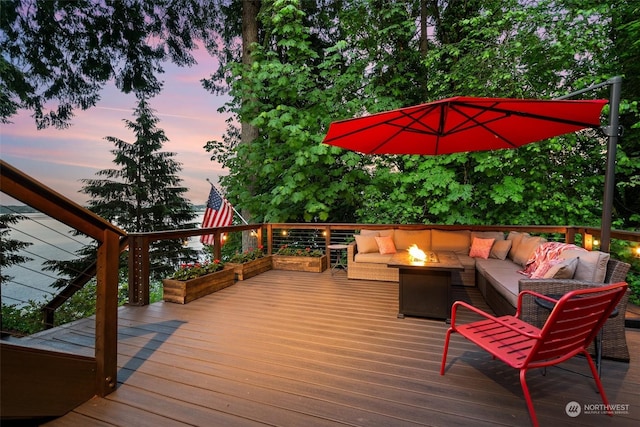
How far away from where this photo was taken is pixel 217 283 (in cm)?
453

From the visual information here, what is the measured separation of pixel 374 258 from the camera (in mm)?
5043

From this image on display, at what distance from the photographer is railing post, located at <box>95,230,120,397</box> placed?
1.93 m

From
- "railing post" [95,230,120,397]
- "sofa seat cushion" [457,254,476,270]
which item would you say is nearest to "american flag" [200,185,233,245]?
"railing post" [95,230,120,397]

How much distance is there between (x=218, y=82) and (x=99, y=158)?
5.26 m

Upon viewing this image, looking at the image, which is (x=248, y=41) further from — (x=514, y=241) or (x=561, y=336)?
(x=561, y=336)

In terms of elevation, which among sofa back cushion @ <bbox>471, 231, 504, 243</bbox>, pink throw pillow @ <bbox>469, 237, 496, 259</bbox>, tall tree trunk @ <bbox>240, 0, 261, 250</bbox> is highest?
tall tree trunk @ <bbox>240, 0, 261, 250</bbox>

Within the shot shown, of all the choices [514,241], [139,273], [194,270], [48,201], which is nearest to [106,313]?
[48,201]

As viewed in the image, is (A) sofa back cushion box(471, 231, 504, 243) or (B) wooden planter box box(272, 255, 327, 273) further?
(B) wooden planter box box(272, 255, 327, 273)

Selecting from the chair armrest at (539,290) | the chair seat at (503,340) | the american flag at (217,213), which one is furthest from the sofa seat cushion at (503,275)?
the american flag at (217,213)

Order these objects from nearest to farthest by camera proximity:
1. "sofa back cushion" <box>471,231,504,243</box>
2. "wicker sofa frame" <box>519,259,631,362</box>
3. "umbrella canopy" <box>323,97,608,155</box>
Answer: "wicker sofa frame" <box>519,259,631,362</box> → "umbrella canopy" <box>323,97,608,155</box> → "sofa back cushion" <box>471,231,504,243</box>

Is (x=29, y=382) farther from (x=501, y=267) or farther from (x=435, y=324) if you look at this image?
(x=501, y=267)

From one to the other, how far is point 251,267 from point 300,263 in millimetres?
975

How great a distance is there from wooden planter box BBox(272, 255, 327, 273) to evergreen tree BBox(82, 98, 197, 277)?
5.87 meters

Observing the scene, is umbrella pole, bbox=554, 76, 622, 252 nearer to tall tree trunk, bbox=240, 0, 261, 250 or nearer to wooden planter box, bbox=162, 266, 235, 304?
wooden planter box, bbox=162, 266, 235, 304
